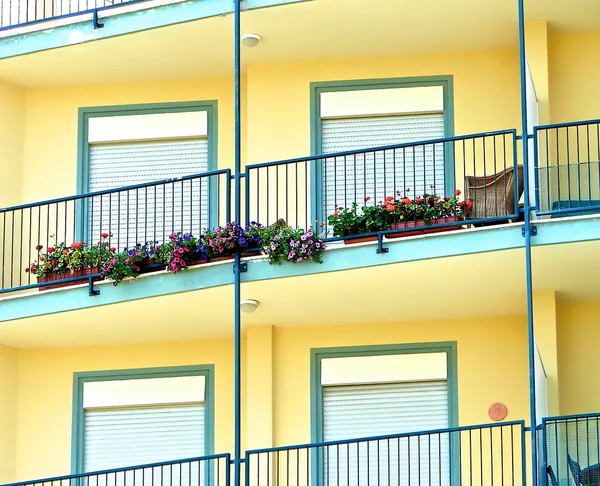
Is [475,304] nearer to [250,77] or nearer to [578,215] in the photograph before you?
[578,215]

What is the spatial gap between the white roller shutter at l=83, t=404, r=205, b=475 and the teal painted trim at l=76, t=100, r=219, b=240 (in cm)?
222

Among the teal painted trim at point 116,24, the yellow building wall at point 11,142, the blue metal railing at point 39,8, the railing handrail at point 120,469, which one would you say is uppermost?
the blue metal railing at point 39,8

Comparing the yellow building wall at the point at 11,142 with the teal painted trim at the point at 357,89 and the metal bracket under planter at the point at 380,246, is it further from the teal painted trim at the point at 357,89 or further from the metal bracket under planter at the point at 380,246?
the metal bracket under planter at the point at 380,246

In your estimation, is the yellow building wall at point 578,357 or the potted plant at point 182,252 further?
the yellow building wall at point 578,357

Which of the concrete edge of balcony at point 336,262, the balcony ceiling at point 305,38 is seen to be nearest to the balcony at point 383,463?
the concrete edge of balcony at point 336,262

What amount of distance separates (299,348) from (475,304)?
216 cm

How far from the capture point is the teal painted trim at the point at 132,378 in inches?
757

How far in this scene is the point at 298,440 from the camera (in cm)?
1878

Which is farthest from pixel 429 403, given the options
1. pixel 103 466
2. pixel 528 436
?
pixel 103 466

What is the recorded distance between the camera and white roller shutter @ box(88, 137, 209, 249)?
19719mm

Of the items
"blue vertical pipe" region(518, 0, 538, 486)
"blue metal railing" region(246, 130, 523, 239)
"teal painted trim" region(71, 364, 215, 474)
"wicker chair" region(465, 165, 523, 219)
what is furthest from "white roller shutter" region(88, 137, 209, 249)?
Answer: "blue vertical pipe" region(518, 0, 538, 486)

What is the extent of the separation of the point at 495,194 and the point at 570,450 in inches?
108

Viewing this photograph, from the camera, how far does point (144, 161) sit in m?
20.0

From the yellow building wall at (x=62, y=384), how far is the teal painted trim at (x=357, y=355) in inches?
41.3
